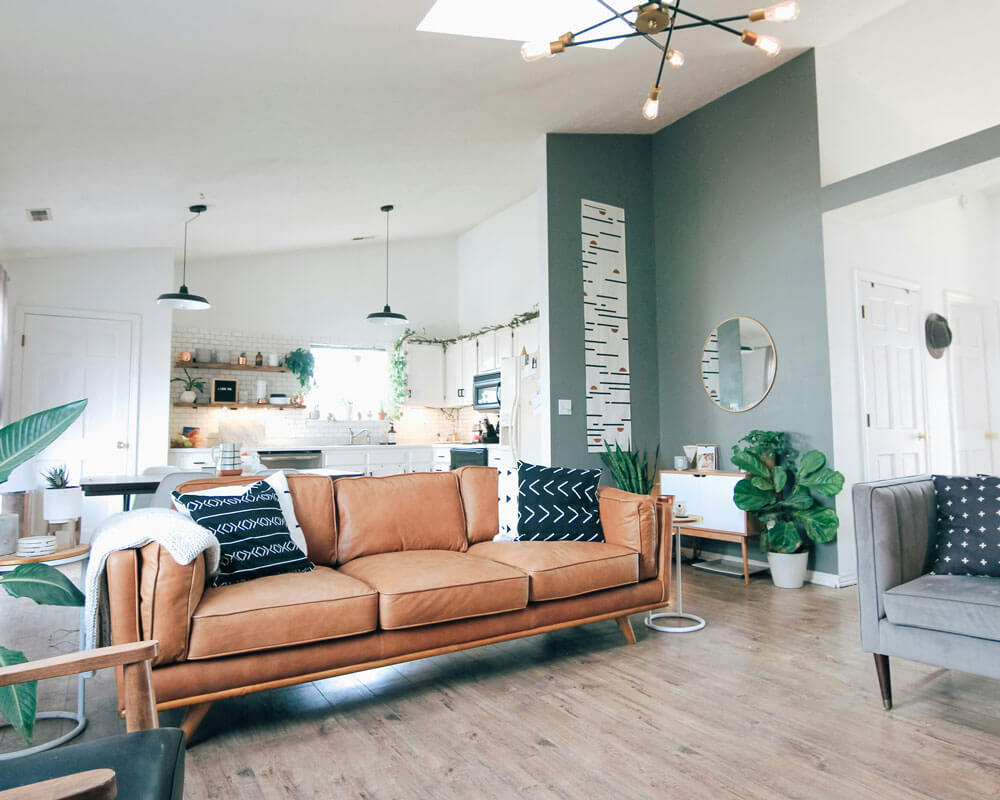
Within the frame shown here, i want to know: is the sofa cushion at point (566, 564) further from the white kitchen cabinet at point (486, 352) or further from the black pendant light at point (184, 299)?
the white kitchen cabinet at point (486, 352)

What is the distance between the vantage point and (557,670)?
294 centimetres

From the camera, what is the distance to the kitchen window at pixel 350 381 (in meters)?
8.06

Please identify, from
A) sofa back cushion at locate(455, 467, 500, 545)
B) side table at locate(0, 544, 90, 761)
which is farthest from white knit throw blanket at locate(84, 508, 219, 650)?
sofa back cushion at locate(455, 467, 500, 545)

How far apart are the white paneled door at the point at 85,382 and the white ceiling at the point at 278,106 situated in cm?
70

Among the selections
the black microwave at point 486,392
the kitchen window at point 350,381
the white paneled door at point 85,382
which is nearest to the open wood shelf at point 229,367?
the kitchen window at point 350,381

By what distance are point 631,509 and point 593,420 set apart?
2235 mm

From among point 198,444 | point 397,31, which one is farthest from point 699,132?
point 198,444

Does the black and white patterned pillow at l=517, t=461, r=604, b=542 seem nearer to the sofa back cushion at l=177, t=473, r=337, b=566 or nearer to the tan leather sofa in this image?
the tan leather sofa

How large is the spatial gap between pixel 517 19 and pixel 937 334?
4299 mm

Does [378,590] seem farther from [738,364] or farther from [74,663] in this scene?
[738,364]

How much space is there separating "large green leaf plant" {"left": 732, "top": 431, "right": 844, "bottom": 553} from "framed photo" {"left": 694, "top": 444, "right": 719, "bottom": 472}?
0.37 metres

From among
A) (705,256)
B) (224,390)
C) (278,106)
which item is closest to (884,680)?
(705,256)

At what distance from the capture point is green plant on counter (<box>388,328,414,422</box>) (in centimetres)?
822

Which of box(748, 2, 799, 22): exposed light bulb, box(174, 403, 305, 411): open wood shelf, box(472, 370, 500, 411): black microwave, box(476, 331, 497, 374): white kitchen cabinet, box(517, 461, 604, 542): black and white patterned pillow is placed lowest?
box(517, 461, 604, 542): black and white patterned pillow
